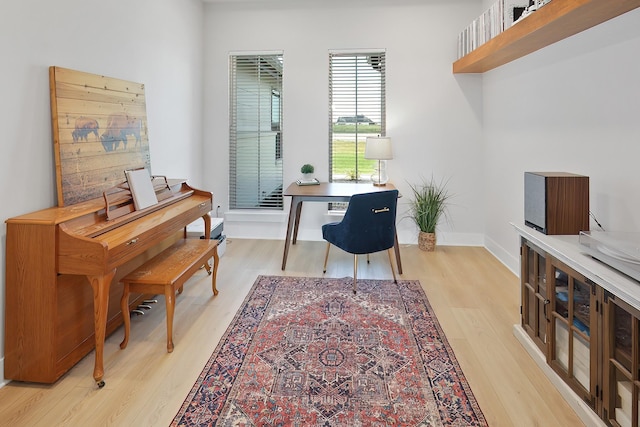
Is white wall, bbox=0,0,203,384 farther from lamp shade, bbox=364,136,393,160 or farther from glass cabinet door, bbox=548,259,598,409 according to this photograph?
glass cabinet door, bbox=548,259,598,409

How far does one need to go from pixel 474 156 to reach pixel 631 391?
3.71 metres

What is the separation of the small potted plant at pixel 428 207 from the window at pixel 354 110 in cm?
66

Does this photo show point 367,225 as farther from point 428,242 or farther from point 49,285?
point 49,285

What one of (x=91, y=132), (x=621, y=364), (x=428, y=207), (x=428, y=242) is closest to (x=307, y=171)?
(x=428, y=207)

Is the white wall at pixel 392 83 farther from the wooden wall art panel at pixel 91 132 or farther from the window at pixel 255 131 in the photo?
the wooden wall art panel at pixel 91 132

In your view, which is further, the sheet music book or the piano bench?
the sheet music book

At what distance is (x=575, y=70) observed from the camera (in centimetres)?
278

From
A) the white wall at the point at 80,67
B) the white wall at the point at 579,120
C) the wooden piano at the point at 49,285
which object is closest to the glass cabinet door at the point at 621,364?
the white wall at the point at 579,120

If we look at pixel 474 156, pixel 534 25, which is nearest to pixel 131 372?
pixel 534 25

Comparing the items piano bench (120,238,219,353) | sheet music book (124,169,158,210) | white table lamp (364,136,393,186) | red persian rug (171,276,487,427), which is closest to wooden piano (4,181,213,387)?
piano bench (120,238,219,353)

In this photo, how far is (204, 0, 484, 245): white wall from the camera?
4.82 meters

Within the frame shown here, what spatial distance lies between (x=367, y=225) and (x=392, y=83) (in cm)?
234

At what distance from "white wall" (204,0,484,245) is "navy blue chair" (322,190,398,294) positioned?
1.65 metres

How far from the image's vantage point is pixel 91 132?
8.74 ft
